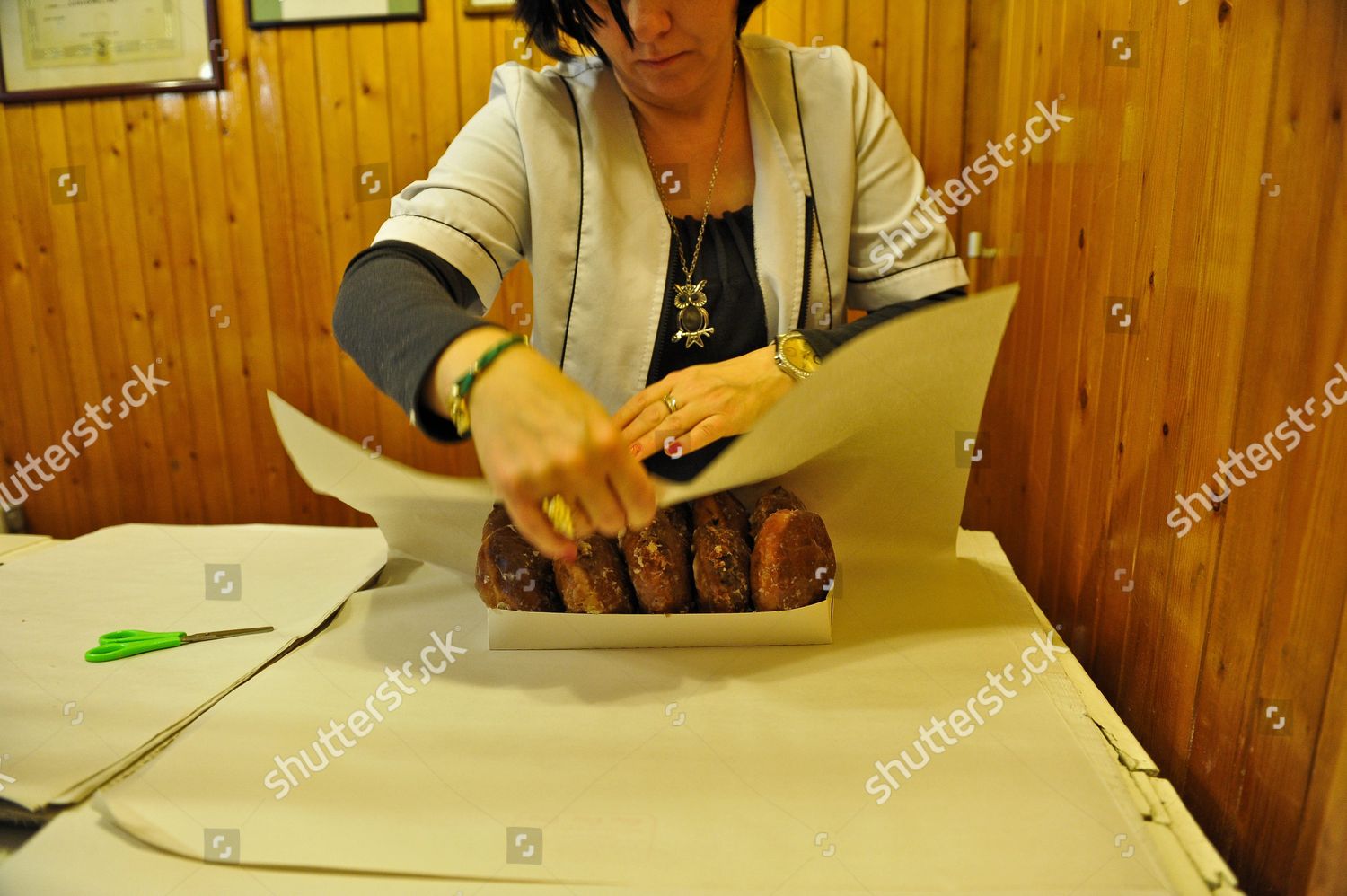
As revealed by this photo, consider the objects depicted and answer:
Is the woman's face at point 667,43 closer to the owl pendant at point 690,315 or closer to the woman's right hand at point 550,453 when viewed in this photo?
the owl pendant at point 690,315

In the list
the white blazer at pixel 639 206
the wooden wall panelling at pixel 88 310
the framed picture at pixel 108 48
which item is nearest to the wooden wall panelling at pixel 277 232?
the framed picture at pixel 108 48

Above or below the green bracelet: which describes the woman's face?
above

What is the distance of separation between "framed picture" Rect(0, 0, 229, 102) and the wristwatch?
6.59 feet

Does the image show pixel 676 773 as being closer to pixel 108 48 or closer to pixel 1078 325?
pixel 1078 325

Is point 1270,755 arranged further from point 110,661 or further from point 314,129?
point 314,129

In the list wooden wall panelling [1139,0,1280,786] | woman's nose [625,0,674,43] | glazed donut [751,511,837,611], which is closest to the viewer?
wooden wall panelling [1139,0,1280,786]

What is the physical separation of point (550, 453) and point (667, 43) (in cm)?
58

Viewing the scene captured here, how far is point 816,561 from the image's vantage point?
80 cm

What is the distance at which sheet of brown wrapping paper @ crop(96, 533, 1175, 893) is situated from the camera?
1.71 feet

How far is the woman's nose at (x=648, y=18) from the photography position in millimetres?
884

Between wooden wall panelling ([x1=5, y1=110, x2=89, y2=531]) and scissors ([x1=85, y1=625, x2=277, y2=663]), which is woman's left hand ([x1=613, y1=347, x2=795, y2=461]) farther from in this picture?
wooden wall panelling ([x1=5, y1=110, x2=89, y2=531])

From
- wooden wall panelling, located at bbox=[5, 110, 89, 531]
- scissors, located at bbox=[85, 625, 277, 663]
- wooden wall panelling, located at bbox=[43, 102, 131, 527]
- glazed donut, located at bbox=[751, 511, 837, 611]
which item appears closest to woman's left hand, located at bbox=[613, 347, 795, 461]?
glazed donut, located at bbox=[751, 511, 837, 611]

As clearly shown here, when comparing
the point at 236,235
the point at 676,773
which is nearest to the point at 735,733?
the point at 676,773

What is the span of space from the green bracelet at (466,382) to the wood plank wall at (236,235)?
1568mm
